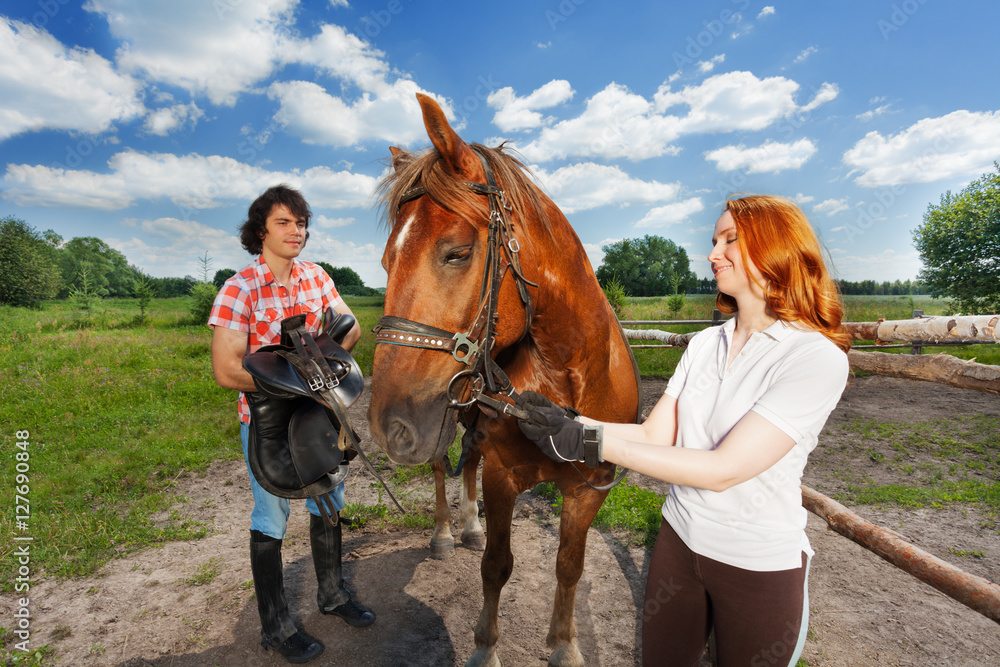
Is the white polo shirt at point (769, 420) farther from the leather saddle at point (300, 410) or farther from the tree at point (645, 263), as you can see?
the tree at point (645, 263)

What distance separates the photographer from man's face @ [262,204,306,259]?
2.44 m

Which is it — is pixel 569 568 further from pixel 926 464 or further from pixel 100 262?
pixel 100 262

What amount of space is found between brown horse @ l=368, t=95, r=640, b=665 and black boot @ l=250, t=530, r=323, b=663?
145 cm

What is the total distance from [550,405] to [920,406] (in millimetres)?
10511

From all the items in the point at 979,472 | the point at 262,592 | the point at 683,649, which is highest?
the point at 683,649

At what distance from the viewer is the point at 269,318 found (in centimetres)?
242

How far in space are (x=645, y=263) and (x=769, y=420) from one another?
159ft

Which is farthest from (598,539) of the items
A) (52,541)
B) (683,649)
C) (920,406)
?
(920,406)

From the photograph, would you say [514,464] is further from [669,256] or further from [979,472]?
[669,256]

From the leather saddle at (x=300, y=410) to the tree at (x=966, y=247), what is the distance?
2678cm

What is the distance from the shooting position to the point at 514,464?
2.35 m

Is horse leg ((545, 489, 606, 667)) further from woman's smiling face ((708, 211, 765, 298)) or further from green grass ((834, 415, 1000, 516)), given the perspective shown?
green grass ((834, 415, 1000, 516))

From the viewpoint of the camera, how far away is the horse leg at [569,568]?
2.44 meters

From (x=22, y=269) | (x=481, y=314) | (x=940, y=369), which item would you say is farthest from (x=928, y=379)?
(x=22, y=269)
